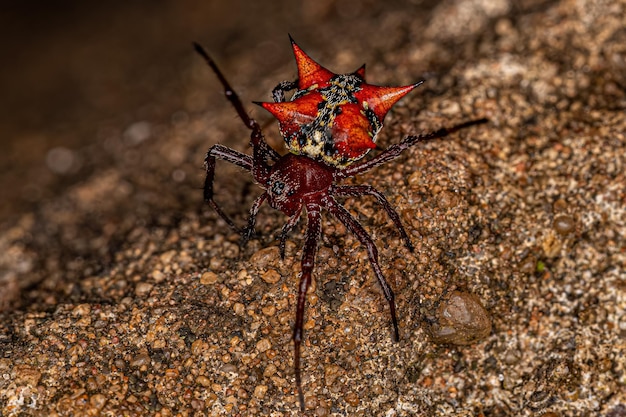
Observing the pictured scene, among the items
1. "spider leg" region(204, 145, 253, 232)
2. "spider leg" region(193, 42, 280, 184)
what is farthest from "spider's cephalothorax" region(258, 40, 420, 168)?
"spider leg" region(204, 145, 253, 232)

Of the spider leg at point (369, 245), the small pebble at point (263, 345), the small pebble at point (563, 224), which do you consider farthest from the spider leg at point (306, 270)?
the small pebble at point (563, 224)

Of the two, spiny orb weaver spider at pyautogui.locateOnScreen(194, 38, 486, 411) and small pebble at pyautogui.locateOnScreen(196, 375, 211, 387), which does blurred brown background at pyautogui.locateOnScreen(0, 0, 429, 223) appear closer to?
spiny orb weaver spider at pyautogui.locateOnScreen(194, 38, 486, 411)

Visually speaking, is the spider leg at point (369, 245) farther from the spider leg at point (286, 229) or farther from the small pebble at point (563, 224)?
the small pebble at point (563, 224)

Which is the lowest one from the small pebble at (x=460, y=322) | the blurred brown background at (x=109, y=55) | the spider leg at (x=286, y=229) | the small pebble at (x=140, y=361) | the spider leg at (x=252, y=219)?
the small pebble at (x=140, y=361)

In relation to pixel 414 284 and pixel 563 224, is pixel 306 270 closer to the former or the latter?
pixel 414 284

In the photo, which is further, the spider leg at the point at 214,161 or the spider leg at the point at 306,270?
the spider leg at the point at 214,161

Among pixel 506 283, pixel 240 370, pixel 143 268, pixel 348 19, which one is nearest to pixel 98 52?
pixel 348 19

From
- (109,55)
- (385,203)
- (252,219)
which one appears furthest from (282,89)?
(109,55)

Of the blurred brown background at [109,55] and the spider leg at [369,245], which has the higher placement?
the blurred brown background at [109,55]
